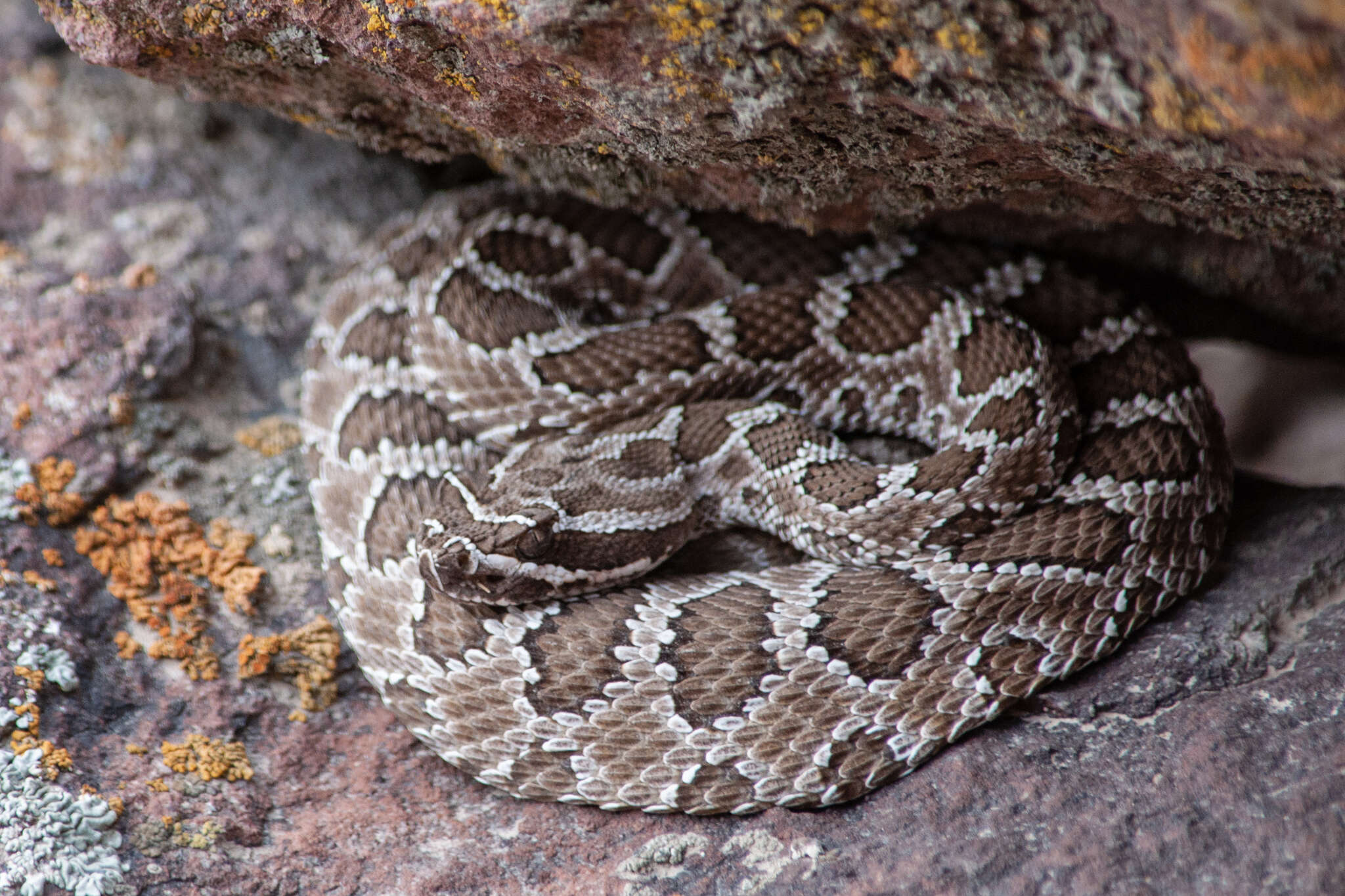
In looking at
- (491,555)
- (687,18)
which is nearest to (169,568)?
(491,555)

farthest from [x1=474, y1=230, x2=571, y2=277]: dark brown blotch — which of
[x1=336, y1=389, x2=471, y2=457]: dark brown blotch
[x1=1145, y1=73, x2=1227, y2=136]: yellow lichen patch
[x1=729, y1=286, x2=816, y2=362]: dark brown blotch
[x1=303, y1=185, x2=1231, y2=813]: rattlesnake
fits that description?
[x1=1145, y1=73, x2=1227, y2=136]: yellow lichen patch

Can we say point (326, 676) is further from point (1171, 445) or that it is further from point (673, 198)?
point (1171, 445)

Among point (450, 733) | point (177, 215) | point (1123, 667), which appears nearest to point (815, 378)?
point (1123, 667)

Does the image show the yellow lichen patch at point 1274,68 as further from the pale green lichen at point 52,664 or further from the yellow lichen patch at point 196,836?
the pale green lichen at point 52,664

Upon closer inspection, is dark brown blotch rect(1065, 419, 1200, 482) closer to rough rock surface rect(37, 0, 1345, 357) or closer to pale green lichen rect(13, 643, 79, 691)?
rough rock surface rect(37, 0, 1345, 357)

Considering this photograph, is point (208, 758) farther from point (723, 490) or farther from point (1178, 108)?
point (1178, 108)

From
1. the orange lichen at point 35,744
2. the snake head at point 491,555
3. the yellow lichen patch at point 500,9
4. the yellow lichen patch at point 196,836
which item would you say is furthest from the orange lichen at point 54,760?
the yellow lichen patch at point 500,9
